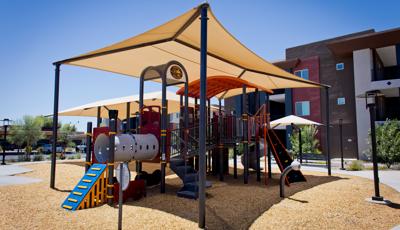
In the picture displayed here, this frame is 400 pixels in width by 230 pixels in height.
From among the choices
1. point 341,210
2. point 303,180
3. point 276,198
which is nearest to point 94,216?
point 276,198

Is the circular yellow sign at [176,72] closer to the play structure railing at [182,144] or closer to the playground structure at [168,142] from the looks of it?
the playground structure at [168,142]

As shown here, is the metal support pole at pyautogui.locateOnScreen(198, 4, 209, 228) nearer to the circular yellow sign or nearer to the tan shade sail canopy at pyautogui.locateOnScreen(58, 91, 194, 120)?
the circular yellow sign

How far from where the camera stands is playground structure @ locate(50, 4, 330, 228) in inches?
269

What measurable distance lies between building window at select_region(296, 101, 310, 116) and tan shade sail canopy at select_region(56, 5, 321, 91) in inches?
700

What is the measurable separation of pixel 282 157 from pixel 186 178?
5156 mm

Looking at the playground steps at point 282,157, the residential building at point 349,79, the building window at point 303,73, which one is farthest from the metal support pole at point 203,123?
the building window at point 303,73

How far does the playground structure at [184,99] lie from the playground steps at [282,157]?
40 mm

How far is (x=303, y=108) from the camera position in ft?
99.1

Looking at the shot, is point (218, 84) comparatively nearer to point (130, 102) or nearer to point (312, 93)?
point (130, 102)

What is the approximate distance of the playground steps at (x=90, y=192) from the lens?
7086 millimetres

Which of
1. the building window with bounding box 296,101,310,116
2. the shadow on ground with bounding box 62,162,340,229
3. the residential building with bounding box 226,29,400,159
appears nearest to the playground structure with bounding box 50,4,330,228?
the shadow on ground with bounding box 62,162,340,229

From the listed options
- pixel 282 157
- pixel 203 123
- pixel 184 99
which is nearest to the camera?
pixel 203 123

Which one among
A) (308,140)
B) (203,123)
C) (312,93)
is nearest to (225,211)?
(203,123)

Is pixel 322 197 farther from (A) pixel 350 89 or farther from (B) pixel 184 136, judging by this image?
(A) pixel 350 89
